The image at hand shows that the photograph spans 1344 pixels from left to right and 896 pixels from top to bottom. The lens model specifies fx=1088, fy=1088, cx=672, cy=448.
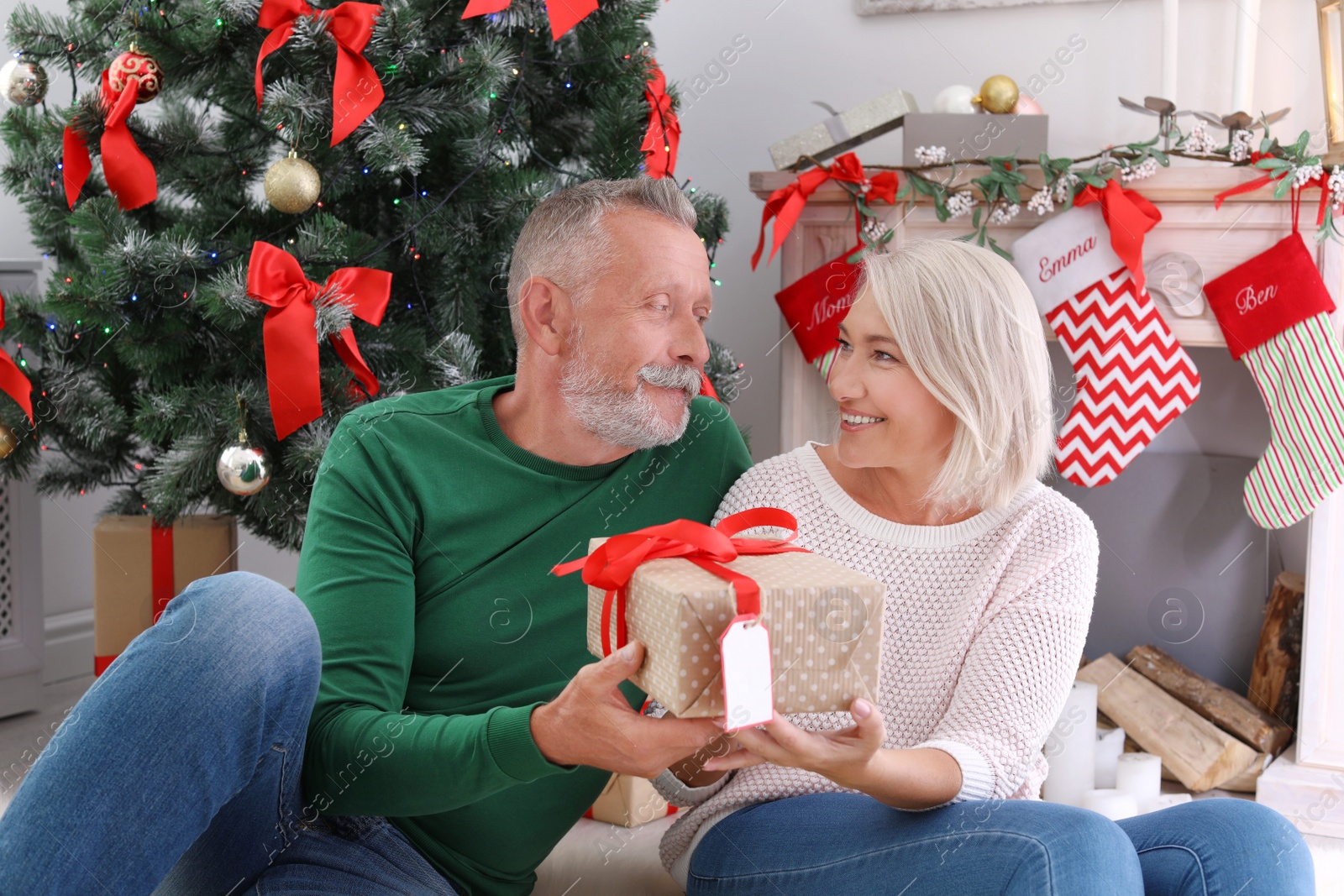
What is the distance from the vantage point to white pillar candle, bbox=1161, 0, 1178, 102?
1.98 m

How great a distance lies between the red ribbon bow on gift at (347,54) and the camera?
1.46 m

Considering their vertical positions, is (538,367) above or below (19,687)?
above

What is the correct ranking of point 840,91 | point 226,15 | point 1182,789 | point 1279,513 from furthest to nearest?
1. point 840,91
2. point 1182,789
3. point 1279,513
4. point 226,15

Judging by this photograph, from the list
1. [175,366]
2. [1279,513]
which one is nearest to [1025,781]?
[1279,513]

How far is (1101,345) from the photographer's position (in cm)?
198

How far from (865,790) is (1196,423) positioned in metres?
1.75

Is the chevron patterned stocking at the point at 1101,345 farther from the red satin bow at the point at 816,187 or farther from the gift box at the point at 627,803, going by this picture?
the gift box at the point at 627,803

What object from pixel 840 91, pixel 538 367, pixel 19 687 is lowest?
pixel 19 687

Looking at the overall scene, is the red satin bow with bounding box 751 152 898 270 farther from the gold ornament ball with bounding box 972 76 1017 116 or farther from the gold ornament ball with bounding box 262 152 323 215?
the gold ornament ball with bounding box 262 152 323 215

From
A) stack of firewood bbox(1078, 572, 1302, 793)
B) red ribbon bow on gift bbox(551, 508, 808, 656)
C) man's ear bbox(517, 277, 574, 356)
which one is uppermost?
man's ear bbox(517, 277, 574, 356)

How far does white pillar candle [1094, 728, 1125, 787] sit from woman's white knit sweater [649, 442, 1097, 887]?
39.6 inches

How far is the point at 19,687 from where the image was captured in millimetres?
2164

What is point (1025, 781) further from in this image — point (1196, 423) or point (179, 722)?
point (1196, 423)

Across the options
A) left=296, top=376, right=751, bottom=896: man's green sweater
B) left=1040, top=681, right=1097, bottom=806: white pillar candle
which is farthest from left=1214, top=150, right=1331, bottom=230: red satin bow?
left=296, top=376, right=751, bottom=896: man's green sweater
